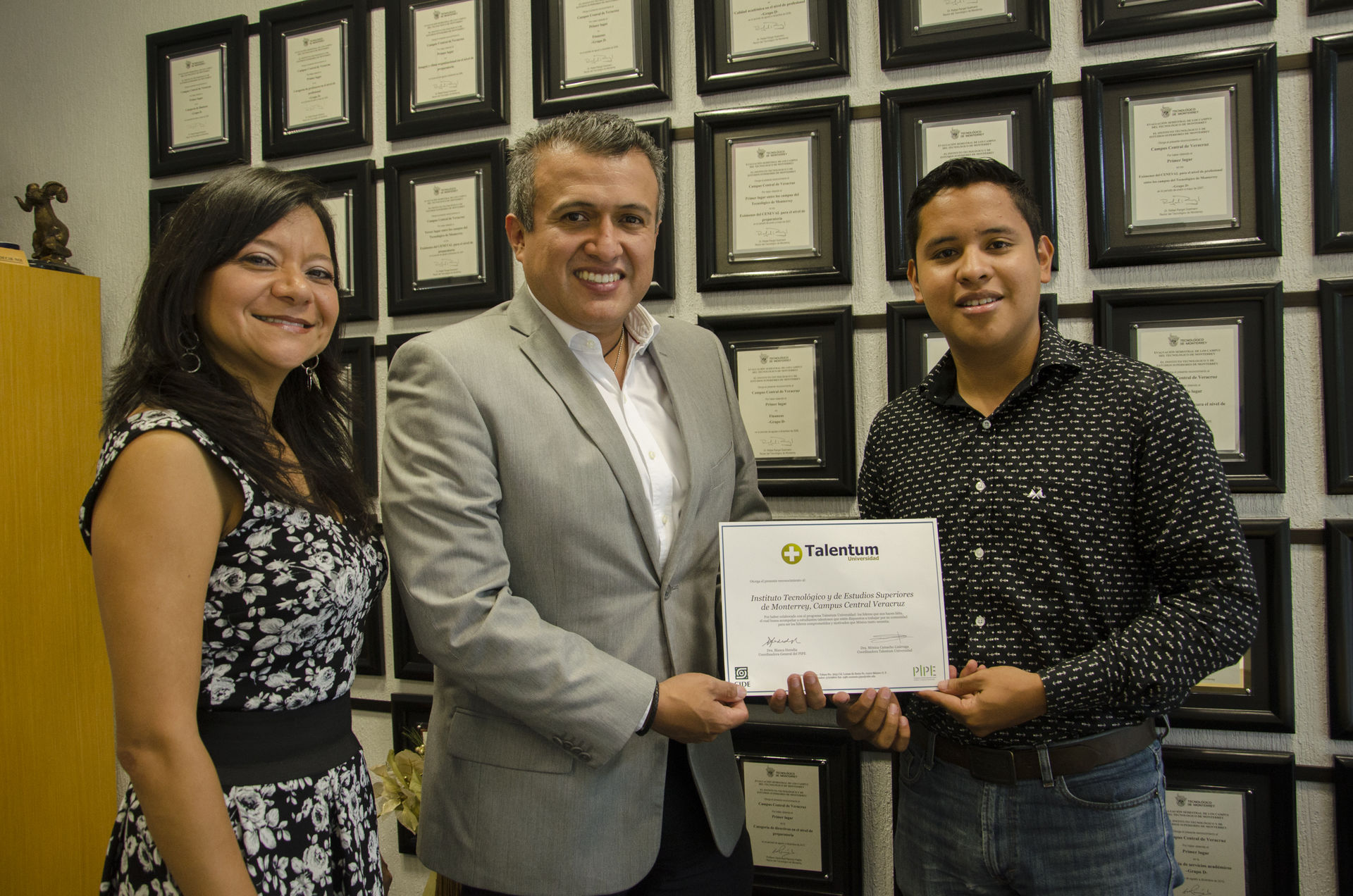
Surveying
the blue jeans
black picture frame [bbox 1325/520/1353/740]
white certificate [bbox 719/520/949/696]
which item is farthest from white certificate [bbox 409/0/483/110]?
black picture frame [bbox 1325/520/1353/740]

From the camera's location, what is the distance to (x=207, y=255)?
124cm

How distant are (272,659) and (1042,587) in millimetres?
1235

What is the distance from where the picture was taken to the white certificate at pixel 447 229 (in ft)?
7.63

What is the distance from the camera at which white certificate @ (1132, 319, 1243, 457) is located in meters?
1.80

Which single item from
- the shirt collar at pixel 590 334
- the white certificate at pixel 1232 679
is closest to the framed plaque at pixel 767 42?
the shirt collar at pixel 590 334

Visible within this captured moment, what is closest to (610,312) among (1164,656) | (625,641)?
(625,641)

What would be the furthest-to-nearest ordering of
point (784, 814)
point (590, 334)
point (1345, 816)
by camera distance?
point (784, 814) → point (1345, 816) → point (590, 334)

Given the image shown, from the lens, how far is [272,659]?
1215mm

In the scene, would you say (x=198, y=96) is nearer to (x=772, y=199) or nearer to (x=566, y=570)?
(x=772, y=199)

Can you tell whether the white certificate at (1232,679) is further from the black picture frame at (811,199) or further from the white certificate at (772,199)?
the white certificate at (772,199)

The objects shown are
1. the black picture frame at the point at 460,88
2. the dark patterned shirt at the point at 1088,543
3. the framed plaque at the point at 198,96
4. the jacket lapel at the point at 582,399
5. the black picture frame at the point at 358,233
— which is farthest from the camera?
the framed plaque at the point at 198,96

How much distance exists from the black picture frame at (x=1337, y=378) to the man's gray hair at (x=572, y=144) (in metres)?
1.45

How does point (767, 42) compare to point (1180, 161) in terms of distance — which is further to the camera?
point (767, 42)

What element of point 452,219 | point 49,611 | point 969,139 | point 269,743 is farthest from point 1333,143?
point 49,611
